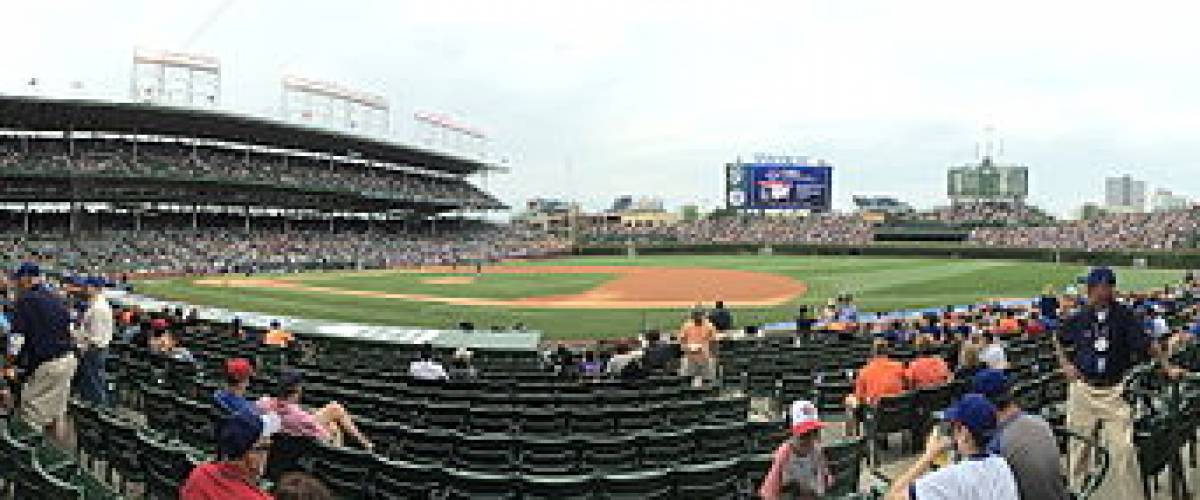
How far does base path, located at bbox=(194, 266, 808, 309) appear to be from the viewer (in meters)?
36.2

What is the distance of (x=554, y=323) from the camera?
28906mm

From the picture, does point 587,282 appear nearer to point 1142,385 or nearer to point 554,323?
point 554,323

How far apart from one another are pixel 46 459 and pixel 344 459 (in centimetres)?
219

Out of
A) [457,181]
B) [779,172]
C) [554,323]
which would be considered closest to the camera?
[554,323]

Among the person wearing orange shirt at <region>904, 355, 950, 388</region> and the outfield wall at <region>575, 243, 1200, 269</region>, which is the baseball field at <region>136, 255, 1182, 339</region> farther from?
the person wearing orange shirt at <region>904, 355, 950, 388</region>

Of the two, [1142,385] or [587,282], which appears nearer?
[1142,385]

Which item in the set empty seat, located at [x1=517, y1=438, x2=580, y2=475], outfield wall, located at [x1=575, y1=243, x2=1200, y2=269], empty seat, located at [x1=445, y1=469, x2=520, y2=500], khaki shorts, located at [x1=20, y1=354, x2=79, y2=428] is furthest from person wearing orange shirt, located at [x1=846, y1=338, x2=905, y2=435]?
outfield wall, located at [x1=575, y1=243, x2=1200, y2=269]

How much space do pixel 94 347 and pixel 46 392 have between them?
1.41 m

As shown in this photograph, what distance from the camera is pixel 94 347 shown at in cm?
932

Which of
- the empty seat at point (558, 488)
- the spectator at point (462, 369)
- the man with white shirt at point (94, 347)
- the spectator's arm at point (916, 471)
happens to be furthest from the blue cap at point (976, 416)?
the spectator at point (462, 369)

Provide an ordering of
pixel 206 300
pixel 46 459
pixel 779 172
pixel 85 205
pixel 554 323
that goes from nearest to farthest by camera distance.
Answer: pixel 46 459
pixel 554 323
pixel 206 300
pixel 85 205
pixel 779 172

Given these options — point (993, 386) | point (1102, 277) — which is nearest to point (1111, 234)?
point (1102, 277)

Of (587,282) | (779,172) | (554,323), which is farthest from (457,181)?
(554,323)

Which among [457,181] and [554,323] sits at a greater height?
[457,181]
